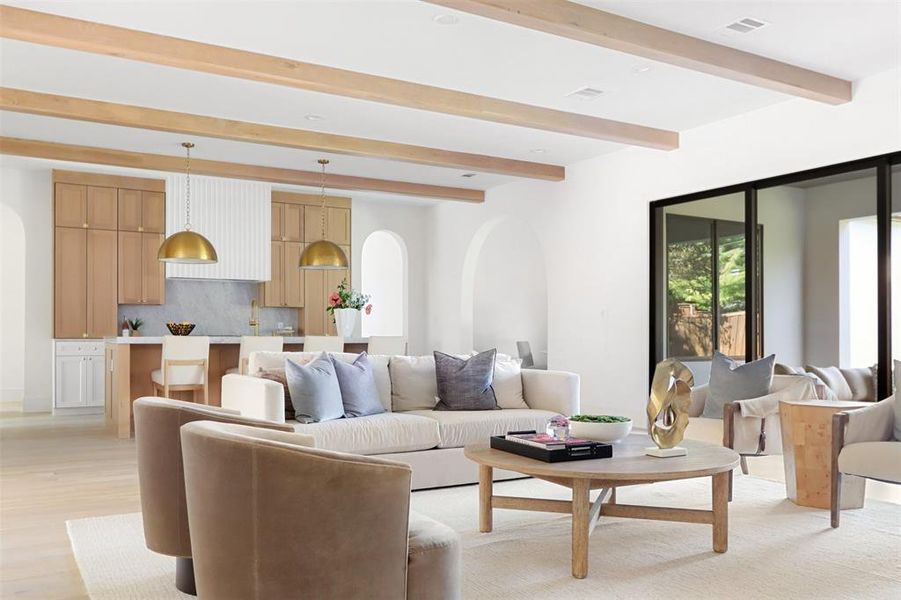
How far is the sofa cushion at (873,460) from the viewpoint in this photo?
3.57 meters

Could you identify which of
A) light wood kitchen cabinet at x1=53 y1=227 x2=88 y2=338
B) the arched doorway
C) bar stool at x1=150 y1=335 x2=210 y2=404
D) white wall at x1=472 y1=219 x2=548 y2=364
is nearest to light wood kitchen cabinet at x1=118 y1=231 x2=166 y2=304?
light wood kitchen cabinet at x1=53 y1=227 x2=88 y2=338

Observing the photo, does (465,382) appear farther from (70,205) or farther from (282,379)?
(70,205)

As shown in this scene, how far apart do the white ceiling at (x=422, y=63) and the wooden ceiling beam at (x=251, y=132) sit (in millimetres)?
113

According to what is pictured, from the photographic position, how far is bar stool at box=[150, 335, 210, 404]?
6.84 metres


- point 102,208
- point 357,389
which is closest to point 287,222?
point 102,208

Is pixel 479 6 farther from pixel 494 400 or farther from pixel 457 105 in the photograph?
pixel 494 400

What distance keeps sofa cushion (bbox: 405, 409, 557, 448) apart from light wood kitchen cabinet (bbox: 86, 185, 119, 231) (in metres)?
5.65

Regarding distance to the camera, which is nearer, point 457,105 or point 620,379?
point 457,105

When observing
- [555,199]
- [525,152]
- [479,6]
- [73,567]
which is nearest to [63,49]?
[479,6]

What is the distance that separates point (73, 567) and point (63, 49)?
3.24m

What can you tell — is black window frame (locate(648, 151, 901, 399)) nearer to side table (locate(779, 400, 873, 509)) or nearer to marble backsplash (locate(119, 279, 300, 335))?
side table (locate(779, 400, 873, 509))

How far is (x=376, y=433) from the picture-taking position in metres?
4.47

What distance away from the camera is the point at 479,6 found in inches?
144

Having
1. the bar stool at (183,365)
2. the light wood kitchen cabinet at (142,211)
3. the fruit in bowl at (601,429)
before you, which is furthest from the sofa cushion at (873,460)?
the light wood kitchen cabinet at (142,211)
